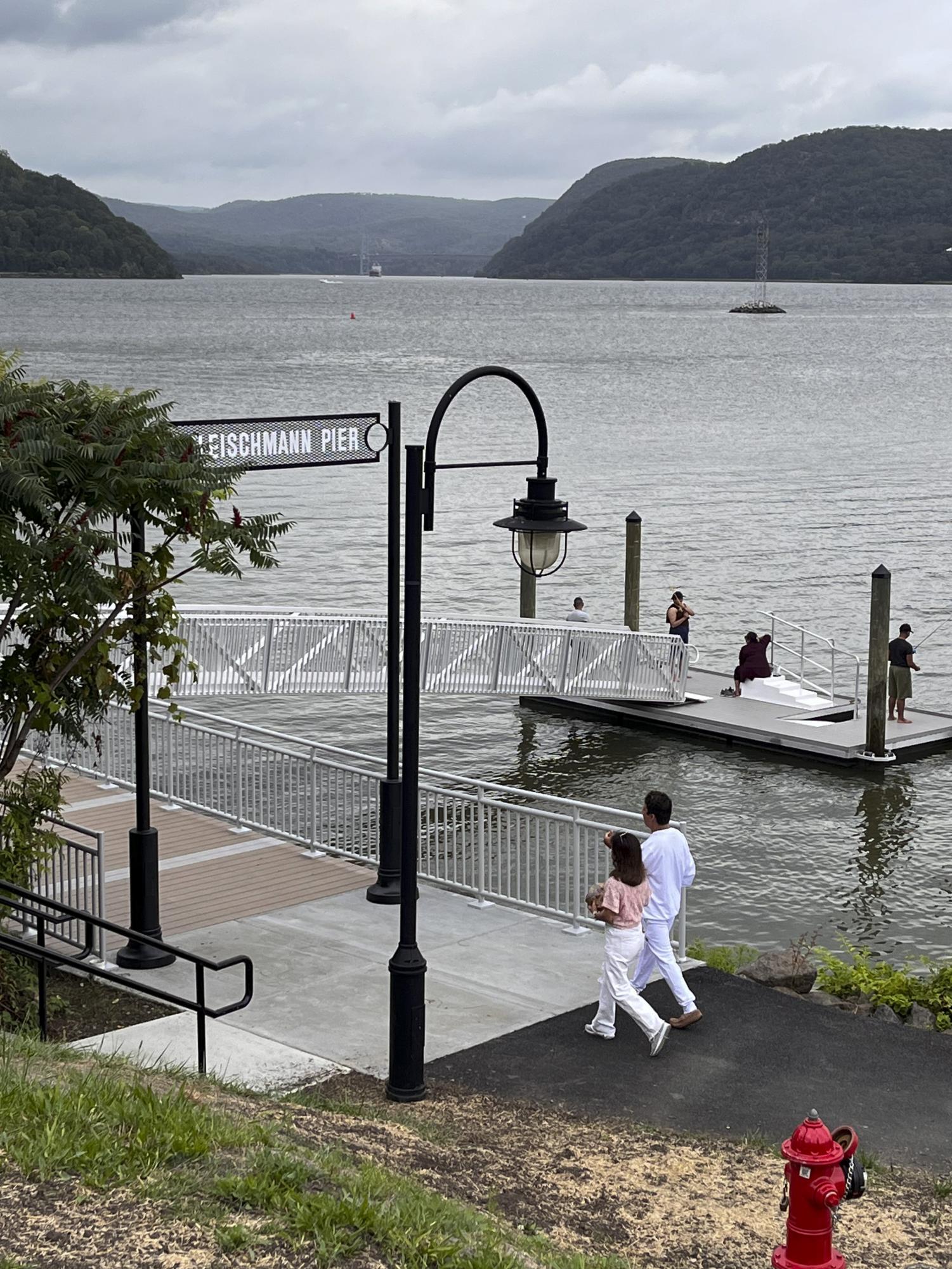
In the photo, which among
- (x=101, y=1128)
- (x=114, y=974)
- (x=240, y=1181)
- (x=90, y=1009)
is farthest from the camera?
(x=90, y=1009)

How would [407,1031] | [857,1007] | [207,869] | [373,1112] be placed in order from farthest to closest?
1. [207,869]
2. [857,1007]
3. [407,1031]
4. [373,1112]

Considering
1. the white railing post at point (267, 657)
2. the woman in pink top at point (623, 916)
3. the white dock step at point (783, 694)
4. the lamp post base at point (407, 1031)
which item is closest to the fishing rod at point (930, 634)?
the white dock step at point (783, 694)

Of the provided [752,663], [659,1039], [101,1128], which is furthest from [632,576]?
[101,1128]

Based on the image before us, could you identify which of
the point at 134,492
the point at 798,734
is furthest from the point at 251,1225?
the point at 798,734

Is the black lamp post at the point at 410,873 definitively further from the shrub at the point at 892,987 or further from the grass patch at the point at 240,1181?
the shrub at the point at 892,987

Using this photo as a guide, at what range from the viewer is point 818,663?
97.2ft

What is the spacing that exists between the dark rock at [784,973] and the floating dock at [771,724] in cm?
1176

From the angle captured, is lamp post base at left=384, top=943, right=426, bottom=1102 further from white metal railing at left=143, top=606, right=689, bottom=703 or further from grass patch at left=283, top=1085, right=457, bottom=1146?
white metal railing at left=143, top=606, right=689, bottom=703

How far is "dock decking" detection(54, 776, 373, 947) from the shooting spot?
519 inches

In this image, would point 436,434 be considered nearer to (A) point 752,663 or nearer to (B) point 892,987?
(B) point 892,987

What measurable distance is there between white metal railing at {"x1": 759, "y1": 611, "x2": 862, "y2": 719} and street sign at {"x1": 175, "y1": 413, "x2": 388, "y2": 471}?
15.1m

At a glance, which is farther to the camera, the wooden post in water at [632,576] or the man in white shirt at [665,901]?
the wooden post in water at [632,576]

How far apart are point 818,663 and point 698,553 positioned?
13238 mm

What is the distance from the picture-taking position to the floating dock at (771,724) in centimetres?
2380
